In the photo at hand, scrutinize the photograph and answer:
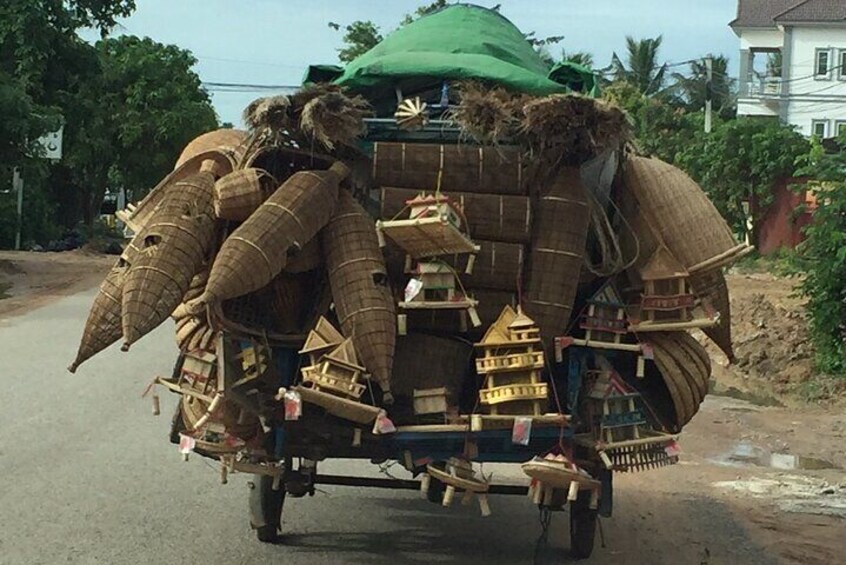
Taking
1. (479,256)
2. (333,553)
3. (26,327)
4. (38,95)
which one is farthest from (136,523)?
(38,95)

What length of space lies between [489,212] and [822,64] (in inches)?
1953

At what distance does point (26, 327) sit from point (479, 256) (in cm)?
1310

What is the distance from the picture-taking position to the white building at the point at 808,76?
164ft

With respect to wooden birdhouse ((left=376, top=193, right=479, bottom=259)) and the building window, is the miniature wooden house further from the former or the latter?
the building window

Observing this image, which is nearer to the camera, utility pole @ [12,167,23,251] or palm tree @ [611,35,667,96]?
utility pole @ [12,167,23,251]

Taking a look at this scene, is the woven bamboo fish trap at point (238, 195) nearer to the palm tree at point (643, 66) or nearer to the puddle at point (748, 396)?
the puddle at point (748, 396)

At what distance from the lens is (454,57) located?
18.4 ft

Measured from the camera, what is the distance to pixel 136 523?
6.59 metres

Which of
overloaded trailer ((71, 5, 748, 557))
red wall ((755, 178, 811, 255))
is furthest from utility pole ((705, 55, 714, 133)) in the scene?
overloaded trailer ((71, 5, 748, 557))

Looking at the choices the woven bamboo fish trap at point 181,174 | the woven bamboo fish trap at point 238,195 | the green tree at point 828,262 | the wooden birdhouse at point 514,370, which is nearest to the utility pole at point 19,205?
the green tree at point 828,262

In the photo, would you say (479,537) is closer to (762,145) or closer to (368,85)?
(368,85)

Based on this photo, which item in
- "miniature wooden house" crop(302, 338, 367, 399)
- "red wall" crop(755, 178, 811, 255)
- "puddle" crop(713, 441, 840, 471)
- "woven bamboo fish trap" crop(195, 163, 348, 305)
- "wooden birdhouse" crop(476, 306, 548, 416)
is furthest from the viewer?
"red wall" crop(755, 178, 811, 255)

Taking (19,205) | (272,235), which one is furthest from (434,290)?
(19,205)

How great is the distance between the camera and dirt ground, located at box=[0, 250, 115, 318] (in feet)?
68.9
